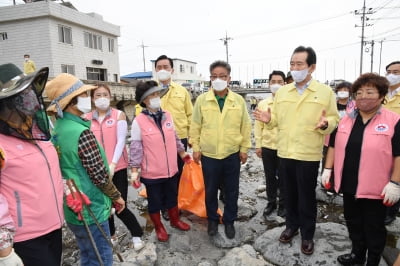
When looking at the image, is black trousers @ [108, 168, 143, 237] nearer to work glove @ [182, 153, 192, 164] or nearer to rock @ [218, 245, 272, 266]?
work glove @ [182, 153, 192, 164]

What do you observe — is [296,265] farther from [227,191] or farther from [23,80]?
[23,80]

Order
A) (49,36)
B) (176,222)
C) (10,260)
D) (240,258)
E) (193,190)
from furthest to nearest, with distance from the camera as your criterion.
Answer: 1. (49,36)
2. (193,190)
3. (176,222)
4. (240,258)
5. (10,260)

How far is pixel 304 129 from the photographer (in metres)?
2.75

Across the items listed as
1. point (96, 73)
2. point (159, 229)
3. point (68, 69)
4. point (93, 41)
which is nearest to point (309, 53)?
point (159, 229)

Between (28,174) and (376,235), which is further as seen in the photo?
(376,235)

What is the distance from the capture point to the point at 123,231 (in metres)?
3.79

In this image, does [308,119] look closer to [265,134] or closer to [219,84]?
[219,84]

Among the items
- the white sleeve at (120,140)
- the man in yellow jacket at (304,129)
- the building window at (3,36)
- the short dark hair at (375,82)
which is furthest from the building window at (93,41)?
the short dark hair at (375,82)

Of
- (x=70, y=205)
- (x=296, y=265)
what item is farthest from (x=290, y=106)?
(x=70, y=205)

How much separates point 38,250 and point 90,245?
517 mm

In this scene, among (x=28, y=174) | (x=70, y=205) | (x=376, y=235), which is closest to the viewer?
(x=28, y=174)

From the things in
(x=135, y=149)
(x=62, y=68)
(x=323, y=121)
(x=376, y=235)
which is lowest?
(x=376, y=235)

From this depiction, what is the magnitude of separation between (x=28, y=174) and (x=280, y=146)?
2.35 metres

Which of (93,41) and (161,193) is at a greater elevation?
(93,41)
